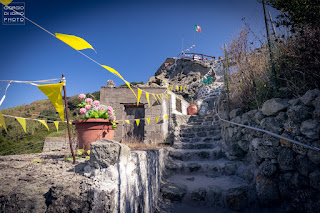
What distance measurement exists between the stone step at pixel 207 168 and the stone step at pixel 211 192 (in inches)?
6.2

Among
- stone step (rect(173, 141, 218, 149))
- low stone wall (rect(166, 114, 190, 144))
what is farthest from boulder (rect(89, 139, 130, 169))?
low stone wall (rect(166, 114, 190, 144))

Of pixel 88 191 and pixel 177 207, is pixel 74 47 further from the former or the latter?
pixel 177 207

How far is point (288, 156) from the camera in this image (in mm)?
2119

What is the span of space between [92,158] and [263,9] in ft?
11.7

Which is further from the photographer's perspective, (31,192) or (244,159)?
(244,159)

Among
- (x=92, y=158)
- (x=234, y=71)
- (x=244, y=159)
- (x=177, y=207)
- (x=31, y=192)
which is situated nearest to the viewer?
(x=31, y=192)

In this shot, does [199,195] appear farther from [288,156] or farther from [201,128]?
[201,128]

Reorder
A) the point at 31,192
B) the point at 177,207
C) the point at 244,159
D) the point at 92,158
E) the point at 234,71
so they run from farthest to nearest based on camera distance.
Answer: the point at 234,71 → the point at 244,159 → the point at 177,207 → the point at 92,158 → the point at 31,192

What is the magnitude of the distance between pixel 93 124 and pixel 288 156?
9.23ft

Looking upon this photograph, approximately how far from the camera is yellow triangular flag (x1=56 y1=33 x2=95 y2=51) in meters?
1.56

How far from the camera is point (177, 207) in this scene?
260 cm

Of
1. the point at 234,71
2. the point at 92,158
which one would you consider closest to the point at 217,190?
the point at 92,158

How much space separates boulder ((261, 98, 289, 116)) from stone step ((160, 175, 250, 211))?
1281 mm

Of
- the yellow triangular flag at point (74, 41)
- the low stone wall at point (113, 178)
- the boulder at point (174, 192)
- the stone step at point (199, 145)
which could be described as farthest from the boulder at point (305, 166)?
the yellow triangular flag at point (74, 41)
